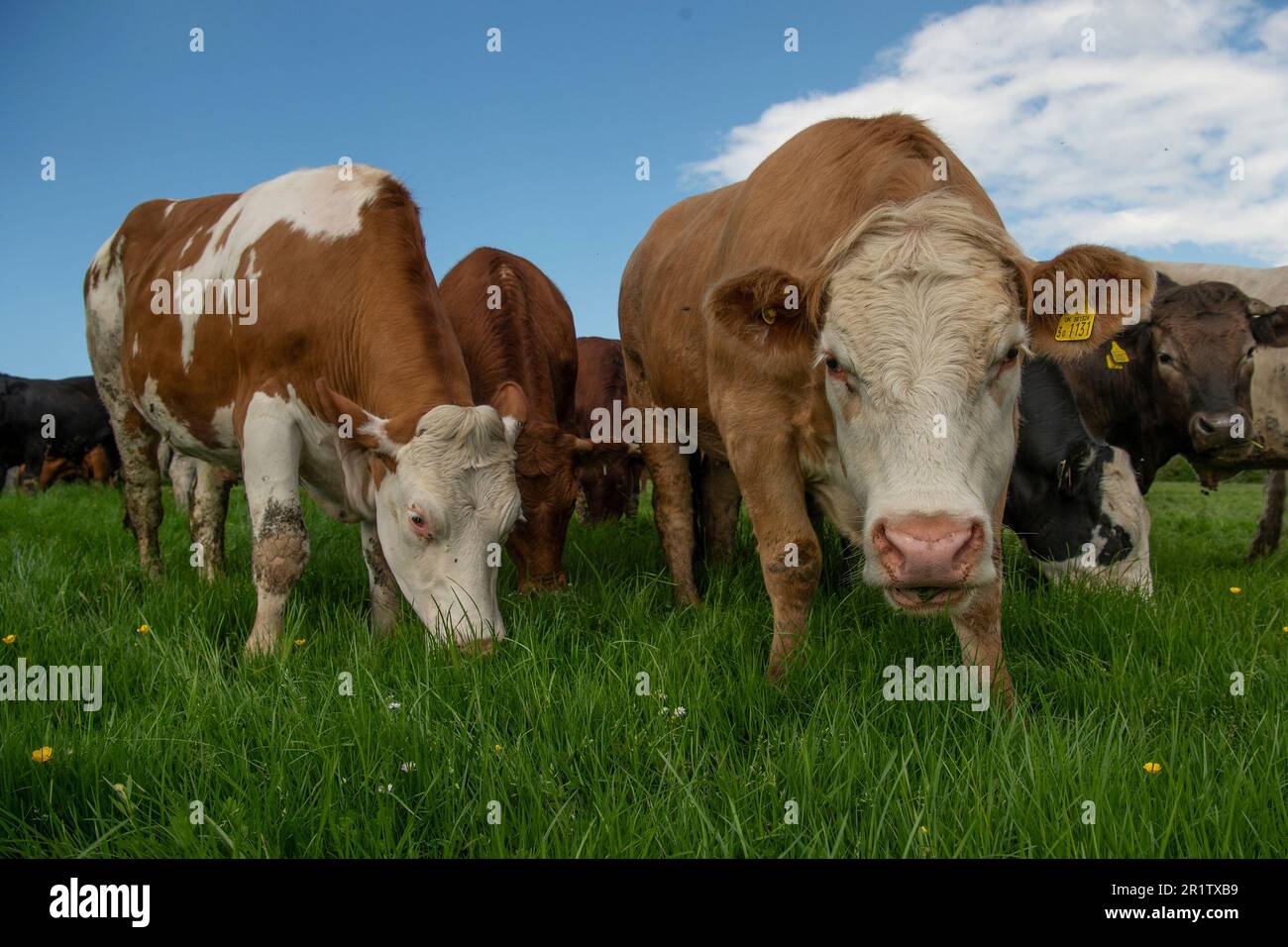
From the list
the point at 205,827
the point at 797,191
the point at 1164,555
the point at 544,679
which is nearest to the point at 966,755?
the point at 544,679

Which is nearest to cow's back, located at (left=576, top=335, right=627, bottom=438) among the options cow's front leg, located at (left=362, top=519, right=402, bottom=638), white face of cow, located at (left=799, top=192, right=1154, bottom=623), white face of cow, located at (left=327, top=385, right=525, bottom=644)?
cow's front leg, located at (left=362, top=519, right=402, bottom=638)

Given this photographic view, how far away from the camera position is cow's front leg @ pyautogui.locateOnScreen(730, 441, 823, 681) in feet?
12.2

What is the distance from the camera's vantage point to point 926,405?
2855 millimetres

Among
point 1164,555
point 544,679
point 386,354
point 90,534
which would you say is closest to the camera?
point 544,679

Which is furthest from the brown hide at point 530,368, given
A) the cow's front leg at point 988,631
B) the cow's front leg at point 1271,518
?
the cow's front leg at point 1271,518

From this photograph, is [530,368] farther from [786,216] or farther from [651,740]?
[651,740]

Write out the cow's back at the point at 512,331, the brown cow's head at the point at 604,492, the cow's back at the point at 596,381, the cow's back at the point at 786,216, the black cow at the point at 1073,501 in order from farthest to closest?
the cow's back at the point at 596,381
the brown cow's head at the point at 604,492
the cow's back at the point at 512,331
the black cow at the point at 1073,501
the cow's back at the point at 786,216

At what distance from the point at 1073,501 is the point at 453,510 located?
3.39 metres

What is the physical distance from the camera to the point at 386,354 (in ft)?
15.1

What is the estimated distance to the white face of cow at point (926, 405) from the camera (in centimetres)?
269

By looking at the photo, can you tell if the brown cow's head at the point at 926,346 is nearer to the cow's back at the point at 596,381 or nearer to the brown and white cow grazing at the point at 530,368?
the brown and white cow grazing at the point at 530,368
